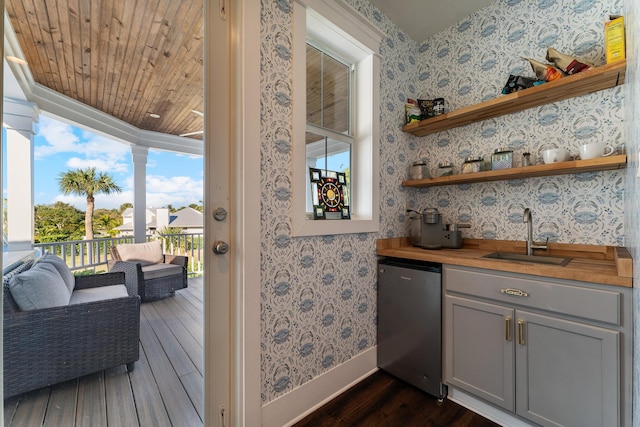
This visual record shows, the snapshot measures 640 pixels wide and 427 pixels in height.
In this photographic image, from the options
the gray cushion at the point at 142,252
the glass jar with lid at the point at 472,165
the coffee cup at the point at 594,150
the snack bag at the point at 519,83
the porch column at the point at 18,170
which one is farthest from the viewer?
the glass jar with lid at the point at 472,165

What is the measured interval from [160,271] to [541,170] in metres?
2.50

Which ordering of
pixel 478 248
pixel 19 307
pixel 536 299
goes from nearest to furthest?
1. pixel 19 307
2. pixel 536 299
3. pixel 478 248

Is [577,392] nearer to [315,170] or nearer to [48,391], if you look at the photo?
[315,170]

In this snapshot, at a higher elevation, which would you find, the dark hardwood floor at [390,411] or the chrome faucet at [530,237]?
the chrome faucet at [530,237]

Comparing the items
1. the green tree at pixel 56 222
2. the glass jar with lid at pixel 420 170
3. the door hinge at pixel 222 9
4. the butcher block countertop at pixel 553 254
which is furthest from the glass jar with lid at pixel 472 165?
the green tree at pixel 56 222

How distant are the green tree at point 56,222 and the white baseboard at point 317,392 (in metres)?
1.22

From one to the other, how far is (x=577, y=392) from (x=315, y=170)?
1.81 m

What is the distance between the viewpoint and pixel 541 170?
5.51 feet

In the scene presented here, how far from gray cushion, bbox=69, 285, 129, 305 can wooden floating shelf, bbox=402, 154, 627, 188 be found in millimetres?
2172

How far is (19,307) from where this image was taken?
1.05 metres

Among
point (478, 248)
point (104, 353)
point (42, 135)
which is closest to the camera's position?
point (42, 135)

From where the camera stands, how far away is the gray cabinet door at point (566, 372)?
123 cm

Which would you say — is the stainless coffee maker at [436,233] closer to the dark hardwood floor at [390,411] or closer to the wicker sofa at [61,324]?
the dark hardwood floor at [390,411]

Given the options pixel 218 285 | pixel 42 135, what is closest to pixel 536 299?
pixel 218 285
